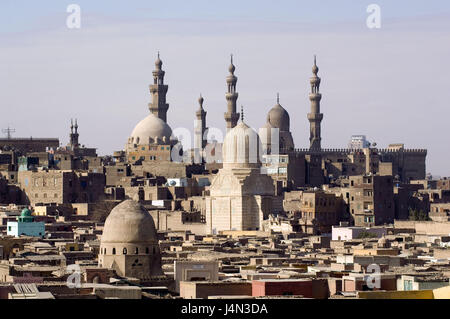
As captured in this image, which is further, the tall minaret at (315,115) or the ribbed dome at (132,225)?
the tall minaret at (315,115)

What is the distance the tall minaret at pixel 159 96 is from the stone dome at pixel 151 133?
263 inches

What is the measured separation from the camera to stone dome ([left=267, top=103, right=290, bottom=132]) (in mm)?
120500

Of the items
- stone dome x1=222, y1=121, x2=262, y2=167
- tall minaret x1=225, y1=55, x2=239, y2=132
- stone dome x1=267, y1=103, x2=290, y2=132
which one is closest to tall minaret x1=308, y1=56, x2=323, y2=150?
stone dome x1=267, y1=103, x2=290, y2=132

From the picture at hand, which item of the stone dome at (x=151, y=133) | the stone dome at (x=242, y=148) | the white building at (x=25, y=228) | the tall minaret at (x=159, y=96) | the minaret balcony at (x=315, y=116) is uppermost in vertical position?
the tall minaret at (x=159, y=96)

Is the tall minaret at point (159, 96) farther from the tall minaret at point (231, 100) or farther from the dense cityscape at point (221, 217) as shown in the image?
the tall minaret at point (231, 100)

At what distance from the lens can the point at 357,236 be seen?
76.9 m

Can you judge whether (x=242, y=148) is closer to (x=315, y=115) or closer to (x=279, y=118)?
(x=279, y=118)

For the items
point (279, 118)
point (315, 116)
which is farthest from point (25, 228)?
point (315, 116)

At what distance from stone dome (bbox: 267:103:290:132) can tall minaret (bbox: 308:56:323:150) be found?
3068 mm

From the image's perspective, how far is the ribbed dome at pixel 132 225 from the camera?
44531 millimetres

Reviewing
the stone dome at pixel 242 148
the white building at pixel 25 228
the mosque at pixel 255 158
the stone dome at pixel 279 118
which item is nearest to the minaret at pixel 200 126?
the mosque at pixel 255 158

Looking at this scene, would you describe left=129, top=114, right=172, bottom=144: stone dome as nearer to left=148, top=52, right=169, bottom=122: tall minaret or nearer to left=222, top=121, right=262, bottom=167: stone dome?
left=148, top=52, right=169, bottom=122: tall minaret

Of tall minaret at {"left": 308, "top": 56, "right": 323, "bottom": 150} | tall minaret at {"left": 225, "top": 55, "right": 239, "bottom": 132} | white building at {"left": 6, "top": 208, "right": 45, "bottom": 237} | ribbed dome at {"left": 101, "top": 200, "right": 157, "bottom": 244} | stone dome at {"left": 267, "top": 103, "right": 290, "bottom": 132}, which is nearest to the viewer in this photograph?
ribbed dome at {"left": 101, "top": 200, "right": 157, "bottom": 244}

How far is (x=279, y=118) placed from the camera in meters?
121
